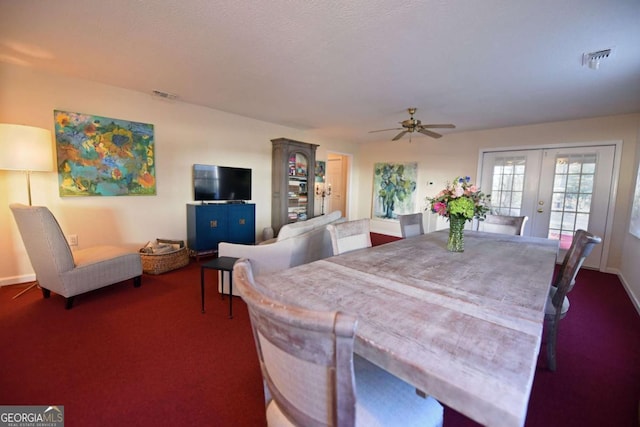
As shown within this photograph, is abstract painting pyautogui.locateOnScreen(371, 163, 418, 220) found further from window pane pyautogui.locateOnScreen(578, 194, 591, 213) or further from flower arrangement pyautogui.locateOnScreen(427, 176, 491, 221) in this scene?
flower arrangement pyautogui.locateOnScreen(427, 176, 491, 221)

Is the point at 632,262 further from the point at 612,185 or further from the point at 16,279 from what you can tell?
the point at 16,279

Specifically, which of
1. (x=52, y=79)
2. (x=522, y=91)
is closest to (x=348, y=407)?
(x=522, y=91)

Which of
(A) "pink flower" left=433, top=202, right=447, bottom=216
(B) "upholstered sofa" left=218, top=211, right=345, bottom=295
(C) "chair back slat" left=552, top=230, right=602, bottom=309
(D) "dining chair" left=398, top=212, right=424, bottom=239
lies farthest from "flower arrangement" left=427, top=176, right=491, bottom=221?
(B) "upholstered sofa" left=218, top=211, right=345, bottom=295

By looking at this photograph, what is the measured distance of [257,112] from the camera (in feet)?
14.2

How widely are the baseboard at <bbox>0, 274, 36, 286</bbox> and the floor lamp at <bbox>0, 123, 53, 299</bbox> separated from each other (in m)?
0.46

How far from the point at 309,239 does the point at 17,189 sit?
3.22 m

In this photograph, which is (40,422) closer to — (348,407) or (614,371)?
(348,407)

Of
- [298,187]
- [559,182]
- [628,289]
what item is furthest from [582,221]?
[298,187]

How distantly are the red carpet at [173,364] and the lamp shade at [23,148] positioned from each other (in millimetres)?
1317

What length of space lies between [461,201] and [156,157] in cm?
388

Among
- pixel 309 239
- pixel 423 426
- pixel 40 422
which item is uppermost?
pixel 309 239

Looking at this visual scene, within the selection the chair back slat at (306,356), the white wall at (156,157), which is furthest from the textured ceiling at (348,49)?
the chair back slat at (306,356)

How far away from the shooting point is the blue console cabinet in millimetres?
3934

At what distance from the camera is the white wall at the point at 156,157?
9.50ft
